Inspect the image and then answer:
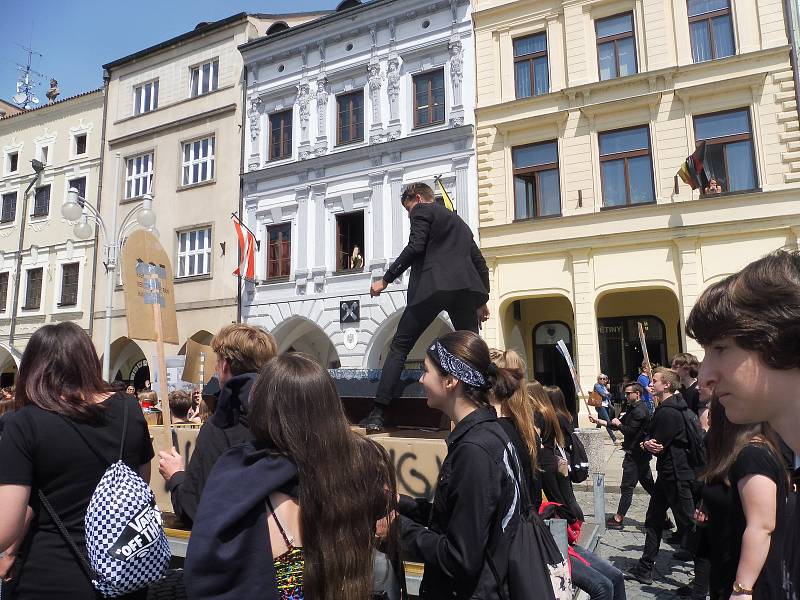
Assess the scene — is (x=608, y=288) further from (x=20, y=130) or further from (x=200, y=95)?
(x=20, y=130)

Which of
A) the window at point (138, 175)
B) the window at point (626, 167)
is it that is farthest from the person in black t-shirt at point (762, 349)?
the window at point (138, 175)

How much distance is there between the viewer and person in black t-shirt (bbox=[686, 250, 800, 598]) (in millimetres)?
1222

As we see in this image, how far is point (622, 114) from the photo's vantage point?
15.1 metres

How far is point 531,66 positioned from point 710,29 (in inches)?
177

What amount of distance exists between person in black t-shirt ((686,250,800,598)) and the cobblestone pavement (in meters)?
4.43

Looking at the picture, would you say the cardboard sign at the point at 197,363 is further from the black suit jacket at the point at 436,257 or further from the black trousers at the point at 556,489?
the black trousers at the point at 556,489

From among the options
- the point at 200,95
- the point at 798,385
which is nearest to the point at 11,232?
the point at 200,95

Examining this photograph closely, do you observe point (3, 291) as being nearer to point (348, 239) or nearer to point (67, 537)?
point (348, 239)

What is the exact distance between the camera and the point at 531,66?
16359mm

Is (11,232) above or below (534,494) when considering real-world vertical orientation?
above

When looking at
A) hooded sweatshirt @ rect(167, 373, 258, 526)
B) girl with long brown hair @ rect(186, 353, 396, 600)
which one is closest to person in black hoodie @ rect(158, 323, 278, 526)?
hooded sweatshirt @ rect(167, 373, 258, 526)

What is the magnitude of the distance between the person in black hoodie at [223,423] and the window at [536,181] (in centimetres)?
1387

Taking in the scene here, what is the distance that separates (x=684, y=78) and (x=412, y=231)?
43.3 ft

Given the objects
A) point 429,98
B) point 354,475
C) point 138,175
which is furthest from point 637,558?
point 138,175
